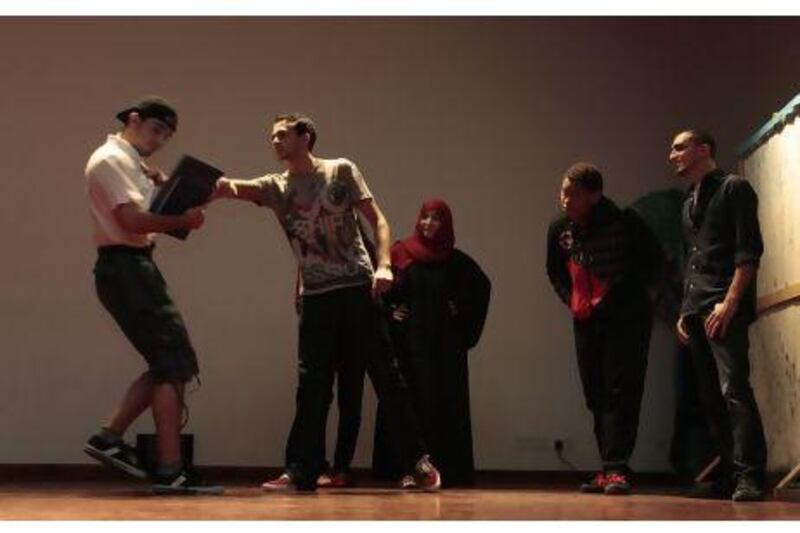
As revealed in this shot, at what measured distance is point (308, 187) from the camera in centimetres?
394

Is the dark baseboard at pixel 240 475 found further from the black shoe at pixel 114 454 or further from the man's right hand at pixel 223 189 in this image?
the man's right hand at pixel 223 189

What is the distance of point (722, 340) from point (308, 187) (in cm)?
135

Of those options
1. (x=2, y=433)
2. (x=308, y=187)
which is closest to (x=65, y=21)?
(x=2, y=433)

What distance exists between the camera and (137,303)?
3676 millimetres

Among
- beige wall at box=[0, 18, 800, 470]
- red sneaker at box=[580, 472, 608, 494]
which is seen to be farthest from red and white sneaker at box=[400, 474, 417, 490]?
beige wall at box=[0, 18, 800, 470]

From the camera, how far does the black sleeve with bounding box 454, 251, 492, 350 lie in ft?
16.1

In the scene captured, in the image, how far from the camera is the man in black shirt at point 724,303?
3.60 meters

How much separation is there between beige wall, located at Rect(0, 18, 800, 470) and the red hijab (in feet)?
2.87

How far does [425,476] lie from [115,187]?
4.31 ft

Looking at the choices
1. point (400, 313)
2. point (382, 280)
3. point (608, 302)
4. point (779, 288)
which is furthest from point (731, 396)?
point (400, 313)

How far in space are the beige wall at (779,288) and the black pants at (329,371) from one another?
53.0 inches

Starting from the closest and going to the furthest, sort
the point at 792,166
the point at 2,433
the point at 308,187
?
1. the point at 308,187
2. the point at 792,166
3. the point at 2,433

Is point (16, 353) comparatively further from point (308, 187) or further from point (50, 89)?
point (308, 187)

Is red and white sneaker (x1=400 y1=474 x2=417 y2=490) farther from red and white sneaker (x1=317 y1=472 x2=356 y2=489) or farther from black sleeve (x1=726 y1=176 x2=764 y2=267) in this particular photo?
black sleeve (x1=726 y1=176 x2=764 y2=267)
